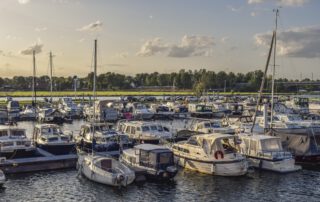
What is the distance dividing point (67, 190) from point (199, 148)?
12419mm

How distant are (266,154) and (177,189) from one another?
10.3m

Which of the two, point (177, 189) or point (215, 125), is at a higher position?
point (215, 125)

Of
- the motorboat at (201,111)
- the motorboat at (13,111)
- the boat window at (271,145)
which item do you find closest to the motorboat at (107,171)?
the boat window at (271,145)

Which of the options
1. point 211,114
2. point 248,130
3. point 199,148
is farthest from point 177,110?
point 199,148

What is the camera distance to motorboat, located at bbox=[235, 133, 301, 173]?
42.1m

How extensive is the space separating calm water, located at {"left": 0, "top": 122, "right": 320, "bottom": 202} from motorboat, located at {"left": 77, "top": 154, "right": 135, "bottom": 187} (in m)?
0.54

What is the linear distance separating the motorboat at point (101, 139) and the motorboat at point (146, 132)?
444 cm

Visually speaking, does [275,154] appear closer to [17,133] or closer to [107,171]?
[107,171]

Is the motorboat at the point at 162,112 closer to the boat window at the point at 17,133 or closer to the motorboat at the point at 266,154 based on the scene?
the boat window at the point at 17,133

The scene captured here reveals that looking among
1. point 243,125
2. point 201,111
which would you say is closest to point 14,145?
point 243,125

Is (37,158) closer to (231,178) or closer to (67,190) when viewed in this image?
(67,190)

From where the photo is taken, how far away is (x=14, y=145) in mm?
43250

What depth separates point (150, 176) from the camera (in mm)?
38594

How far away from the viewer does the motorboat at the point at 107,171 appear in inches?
1430
